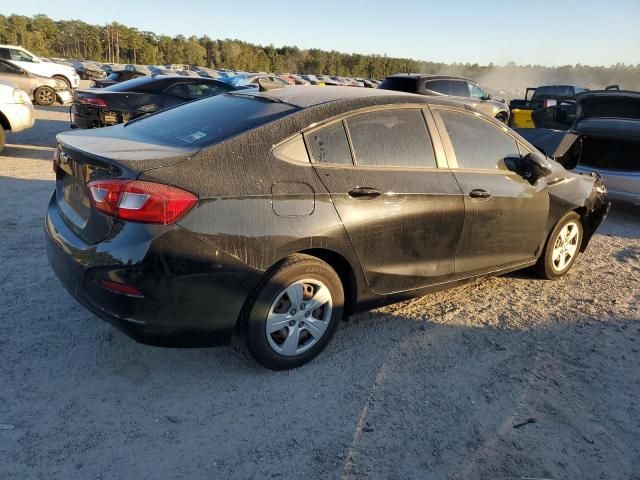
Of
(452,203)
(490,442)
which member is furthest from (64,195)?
(490,442)

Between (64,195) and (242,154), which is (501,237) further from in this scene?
(64,195)

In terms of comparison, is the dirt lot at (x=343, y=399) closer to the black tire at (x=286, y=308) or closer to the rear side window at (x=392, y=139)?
the black tire at (x=286, y=308)

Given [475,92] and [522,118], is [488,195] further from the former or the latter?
[475,92]

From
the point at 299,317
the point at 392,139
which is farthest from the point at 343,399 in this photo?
the point at 392,139

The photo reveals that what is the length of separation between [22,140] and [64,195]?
8.87m

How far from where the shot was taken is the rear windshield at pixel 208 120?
303cm

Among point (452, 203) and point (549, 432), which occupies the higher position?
point (452, 203)

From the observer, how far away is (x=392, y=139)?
3.45 m

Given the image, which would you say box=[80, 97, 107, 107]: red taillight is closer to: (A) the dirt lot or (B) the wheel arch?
(A) the dirt lot

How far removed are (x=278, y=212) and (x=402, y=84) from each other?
10123 mm

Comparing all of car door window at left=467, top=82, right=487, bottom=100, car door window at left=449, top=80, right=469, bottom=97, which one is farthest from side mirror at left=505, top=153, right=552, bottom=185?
car door window at left=467, top=82, right=487, bottom=100

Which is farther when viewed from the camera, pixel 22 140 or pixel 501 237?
pixel 22 140

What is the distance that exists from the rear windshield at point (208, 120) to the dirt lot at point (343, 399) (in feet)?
4.37

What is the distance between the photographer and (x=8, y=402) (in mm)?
2672
